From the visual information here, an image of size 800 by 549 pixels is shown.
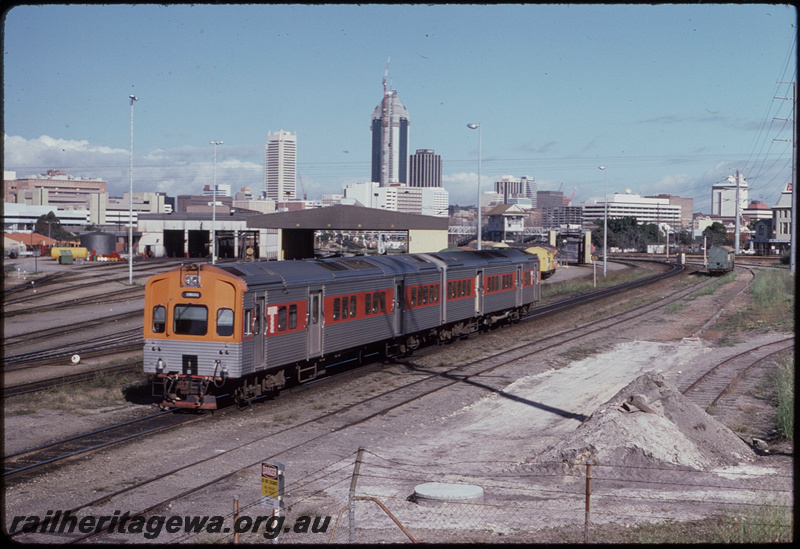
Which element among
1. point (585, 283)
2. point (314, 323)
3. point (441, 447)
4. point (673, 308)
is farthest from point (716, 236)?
A: point (441, 447)

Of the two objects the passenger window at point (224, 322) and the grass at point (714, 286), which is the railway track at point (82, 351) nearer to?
the passenger window at point (224, 322)

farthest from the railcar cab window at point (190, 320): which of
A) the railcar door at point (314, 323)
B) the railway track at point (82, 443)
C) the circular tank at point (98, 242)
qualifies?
the circular tank at point (98, 242)

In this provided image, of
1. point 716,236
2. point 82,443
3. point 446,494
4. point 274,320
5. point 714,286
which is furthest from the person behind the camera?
point 716,236

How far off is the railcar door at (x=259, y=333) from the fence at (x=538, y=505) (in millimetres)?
4656

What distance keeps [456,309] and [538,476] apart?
1760 cm

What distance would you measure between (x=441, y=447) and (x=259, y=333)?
541cm

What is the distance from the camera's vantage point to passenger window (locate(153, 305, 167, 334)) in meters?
18.3

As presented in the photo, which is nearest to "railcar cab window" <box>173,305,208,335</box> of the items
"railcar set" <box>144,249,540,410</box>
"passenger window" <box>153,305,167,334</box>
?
"railcar set" <box>144,249,540,410</box>

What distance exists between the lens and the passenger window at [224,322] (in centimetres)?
1769

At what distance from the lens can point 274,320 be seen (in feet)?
62.9

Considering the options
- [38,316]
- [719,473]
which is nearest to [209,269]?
[719,473]

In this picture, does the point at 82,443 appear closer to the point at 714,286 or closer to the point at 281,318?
the point at 281,318

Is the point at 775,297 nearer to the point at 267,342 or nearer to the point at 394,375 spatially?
the point at 394,375

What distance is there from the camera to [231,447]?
15.3 m
